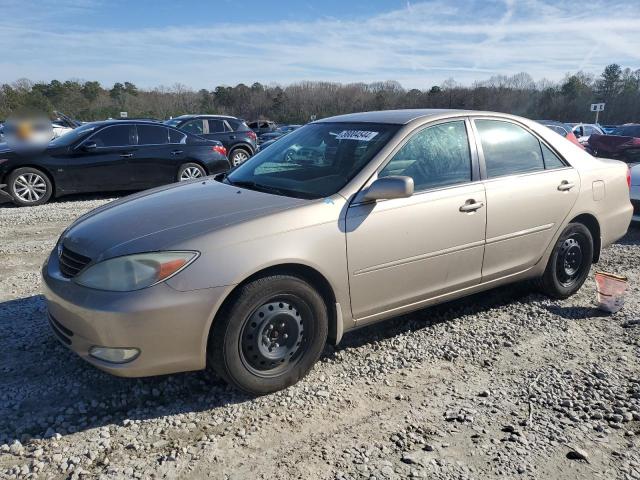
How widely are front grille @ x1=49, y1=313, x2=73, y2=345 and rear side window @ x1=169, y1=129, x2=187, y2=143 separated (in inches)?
304

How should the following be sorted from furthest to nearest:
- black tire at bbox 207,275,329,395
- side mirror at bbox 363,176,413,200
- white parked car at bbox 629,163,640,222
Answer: white parked car at bbox 629,163,640,222 < side mirror at bbox 363,176,413,200 < black tire at bbox 207,275,329,395

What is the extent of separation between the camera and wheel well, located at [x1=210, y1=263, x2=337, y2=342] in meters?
2.85

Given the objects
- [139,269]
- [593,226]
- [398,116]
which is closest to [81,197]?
[398,116]

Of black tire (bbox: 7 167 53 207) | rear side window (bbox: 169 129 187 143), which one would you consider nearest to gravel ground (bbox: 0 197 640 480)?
black tire (bbox: 7 167 53 207)

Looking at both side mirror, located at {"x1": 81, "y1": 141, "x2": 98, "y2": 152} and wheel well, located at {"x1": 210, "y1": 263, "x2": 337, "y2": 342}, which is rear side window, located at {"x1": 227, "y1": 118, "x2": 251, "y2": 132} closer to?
side mirror, located at {"x1": 81, "y1": 141, "x2": 98, "y2": 152}

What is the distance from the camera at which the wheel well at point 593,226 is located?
455 centimetres

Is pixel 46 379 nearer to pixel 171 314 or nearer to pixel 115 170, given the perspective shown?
pixel 171 314

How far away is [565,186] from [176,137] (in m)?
8.00

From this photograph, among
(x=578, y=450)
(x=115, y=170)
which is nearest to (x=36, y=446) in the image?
(x=578, y=450)

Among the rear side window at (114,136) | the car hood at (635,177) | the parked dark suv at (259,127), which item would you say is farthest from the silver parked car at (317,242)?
the parked dark suv at (259,127)

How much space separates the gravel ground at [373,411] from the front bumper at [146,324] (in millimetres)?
362

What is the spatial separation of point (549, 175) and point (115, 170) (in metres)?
7.77

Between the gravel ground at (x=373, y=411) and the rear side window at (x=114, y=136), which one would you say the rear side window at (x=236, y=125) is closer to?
the rear side window at (x=114, y=136)

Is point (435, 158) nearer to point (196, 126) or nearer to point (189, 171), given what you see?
point (189, 171)
